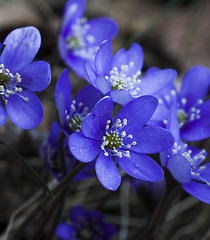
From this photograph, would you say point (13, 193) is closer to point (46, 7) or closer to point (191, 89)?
point (191, 89)

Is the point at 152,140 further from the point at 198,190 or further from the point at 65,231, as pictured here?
the point at 65,231

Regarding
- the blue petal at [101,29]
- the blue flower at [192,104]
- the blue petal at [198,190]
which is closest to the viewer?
the blue petal at [198,190]

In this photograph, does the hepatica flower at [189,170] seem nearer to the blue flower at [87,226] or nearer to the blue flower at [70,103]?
the blue flower at [70,103]

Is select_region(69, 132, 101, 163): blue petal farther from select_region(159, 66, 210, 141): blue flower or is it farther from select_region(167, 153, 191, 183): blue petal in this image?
select_region(159, 66, 210, 141): blue flower

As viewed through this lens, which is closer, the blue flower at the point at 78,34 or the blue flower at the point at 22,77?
the blue flower at the point at 22,77

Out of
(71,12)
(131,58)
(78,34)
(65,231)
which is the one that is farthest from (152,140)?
(78,34)

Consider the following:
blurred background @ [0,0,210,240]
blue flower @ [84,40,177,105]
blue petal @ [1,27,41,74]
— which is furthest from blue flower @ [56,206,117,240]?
blue petal @ [1,27,41,74]

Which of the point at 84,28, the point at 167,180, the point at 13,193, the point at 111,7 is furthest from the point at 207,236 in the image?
the point at 111,7

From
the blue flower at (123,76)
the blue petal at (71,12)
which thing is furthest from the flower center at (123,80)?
the blue petal at (71,12)
